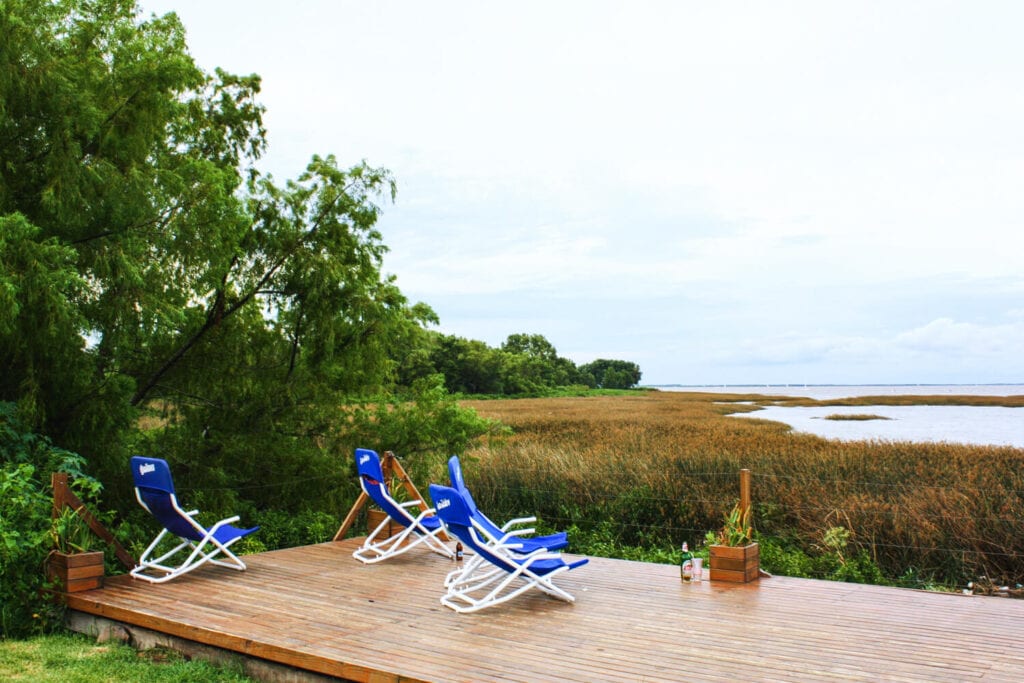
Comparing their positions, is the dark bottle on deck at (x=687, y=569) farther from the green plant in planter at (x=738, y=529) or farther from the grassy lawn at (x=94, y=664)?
the grassy lawn at (x=94, y=664)

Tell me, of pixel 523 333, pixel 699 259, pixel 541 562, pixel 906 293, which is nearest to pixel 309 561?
pixel 541 562

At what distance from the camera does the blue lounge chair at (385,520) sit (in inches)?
226

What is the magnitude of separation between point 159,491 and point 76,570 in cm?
61

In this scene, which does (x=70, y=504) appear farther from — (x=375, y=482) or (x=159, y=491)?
(x=375, y=482)

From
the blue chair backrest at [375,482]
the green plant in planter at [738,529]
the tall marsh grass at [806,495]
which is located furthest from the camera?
the tall marsh grass at [806,495]

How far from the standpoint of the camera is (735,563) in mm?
5137

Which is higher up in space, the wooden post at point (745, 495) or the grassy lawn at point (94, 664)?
the wooden post at point (745, 495)

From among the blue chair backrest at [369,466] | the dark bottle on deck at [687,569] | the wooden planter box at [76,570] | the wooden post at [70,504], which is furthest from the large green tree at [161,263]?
the dark bottle on deck at [687,569]

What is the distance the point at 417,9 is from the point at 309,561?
285 inches

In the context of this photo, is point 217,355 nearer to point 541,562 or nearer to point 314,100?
point 314,100

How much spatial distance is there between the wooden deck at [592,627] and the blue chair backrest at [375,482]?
425 mm

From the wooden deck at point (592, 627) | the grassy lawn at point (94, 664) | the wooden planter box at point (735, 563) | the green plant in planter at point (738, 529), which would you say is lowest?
the grassy lawn at point (94, 664)

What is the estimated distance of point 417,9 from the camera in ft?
33.7

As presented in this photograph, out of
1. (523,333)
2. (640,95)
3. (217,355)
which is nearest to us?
(217,355)
